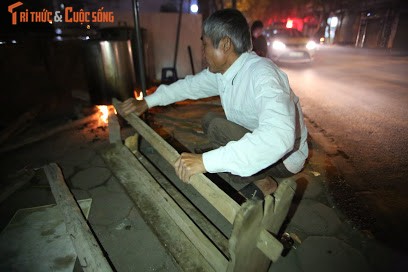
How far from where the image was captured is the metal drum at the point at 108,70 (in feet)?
14.8

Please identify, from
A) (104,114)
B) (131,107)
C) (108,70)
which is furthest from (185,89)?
(104,114)

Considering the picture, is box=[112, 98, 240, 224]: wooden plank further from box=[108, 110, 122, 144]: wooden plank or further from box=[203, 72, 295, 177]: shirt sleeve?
box=[108, 110, 122, 144]: wooden plank

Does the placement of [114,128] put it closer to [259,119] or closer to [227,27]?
[227,27]

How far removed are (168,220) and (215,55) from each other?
1611 millimetres

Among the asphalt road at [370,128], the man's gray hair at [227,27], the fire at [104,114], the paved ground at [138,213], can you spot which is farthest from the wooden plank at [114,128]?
the asphalt road at [370,128]

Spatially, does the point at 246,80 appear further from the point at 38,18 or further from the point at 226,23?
the point at 38,18

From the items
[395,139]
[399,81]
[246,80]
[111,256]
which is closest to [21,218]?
[111,256]

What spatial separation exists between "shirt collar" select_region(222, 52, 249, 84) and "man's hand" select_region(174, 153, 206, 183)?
95 centimetres

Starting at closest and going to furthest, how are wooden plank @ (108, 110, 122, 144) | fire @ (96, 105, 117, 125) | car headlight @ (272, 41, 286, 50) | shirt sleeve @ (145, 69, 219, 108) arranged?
shirt sleeve @ (145, 69, 219, 108) < wooden plank @ (108, 110, 122, 144) < fire @ (96, 105, 117, 125) < car headlight @ (272, 41, 286, 50)

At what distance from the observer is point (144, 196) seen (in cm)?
266

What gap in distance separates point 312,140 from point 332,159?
67 cm

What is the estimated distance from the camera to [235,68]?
7.31ft

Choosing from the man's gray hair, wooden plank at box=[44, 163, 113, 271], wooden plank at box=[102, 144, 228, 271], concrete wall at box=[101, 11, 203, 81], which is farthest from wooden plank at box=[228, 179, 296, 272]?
concrete wall at box=[101, 11, 203, 81]

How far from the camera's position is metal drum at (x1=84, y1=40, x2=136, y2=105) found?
4.51m
